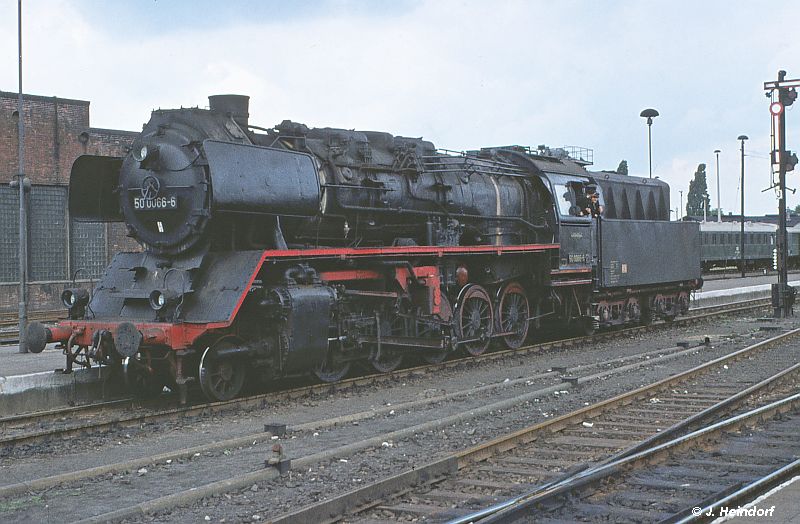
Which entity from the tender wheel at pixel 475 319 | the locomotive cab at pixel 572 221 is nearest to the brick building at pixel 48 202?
the locomotive cab at pixel 572 221

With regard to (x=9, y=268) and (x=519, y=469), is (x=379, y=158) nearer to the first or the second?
(x=519, y=469)

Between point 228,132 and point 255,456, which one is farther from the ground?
point 228,132

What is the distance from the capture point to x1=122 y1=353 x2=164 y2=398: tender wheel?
10742mm

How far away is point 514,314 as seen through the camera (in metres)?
15.7

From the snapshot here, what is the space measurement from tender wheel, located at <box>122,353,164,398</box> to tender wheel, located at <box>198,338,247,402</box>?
82cm

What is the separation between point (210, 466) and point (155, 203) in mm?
4300

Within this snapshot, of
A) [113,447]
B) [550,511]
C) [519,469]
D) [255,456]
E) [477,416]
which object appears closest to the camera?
[550,511]

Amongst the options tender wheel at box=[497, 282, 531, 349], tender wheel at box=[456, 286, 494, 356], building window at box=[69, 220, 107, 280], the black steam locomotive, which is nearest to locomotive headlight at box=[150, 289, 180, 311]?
the black steam locomotive

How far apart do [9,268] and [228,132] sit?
642 inches

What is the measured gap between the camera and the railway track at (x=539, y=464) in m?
5.88

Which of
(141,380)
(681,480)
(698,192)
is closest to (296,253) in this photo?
(141,380)

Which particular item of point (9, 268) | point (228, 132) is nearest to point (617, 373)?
point (228, 132)

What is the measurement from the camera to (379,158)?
12.9m

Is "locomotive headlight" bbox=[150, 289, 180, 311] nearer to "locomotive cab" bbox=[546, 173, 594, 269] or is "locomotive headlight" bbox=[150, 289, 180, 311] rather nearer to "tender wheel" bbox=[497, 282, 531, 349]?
"tender wheel" bbox=[497, 282, 531, 349]
